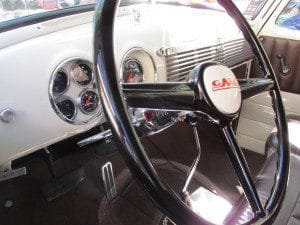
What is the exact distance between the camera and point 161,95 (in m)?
0.52

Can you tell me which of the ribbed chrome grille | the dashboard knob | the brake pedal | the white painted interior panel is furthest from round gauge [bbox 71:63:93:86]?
the white painted interior panel

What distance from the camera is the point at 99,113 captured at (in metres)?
1.13

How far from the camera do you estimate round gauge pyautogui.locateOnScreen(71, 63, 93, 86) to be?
41.9 inches

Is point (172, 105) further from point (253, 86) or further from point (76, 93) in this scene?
point (76, 93)

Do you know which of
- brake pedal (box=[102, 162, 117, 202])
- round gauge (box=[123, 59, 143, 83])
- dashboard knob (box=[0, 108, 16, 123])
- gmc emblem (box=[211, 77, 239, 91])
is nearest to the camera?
gmc emblem (box=[211, 77, 239, 91])

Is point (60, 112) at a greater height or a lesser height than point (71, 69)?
lesser

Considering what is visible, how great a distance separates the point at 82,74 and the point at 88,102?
103 mm

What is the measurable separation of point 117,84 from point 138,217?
110 centimetres

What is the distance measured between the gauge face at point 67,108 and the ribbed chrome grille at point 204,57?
0.45 meters

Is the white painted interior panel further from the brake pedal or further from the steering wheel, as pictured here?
the steering wheel

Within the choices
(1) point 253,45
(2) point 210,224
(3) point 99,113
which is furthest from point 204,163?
(2) point 210,224

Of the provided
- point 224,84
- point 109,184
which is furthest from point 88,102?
point 224,84

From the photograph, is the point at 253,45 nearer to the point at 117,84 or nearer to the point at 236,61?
the point at 117,84

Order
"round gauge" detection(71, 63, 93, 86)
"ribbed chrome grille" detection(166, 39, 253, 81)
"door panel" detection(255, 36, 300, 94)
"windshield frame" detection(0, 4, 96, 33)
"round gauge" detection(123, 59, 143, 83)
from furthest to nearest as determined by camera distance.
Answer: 1. "door panel" detection(255, 36, 300, 94)
2. "ribbed chrome grille" detection(166, 39, 253, 81)
3. "round gauge" detection(123, 59, 143, 83)
4. "round gauge" detection(71, 63, 93, 86)
5. "windshield frame" detection(0, 4, 96, 33)
